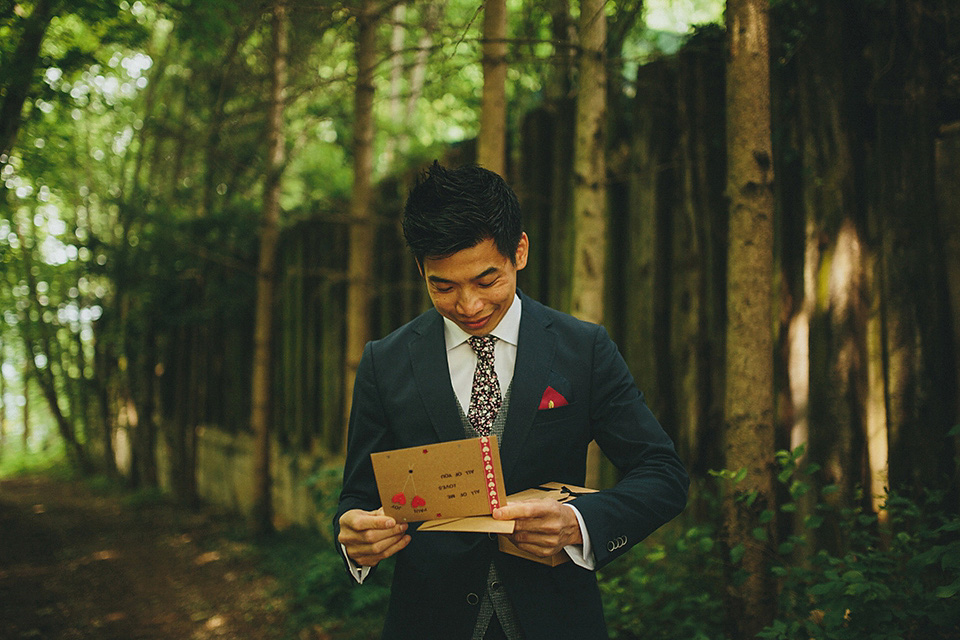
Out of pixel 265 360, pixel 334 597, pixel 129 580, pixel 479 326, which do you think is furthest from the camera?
pixel 265 360

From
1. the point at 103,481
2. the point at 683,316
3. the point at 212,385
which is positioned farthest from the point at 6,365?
A: the point at 683,316

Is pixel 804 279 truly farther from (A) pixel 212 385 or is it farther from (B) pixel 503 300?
(A) pixel 212 385

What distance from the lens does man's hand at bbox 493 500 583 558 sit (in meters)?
1.72

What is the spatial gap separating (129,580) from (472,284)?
653 centimetres

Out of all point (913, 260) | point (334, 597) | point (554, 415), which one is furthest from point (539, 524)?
point (334, 597)

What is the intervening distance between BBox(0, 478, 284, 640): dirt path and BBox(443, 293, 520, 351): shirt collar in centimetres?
395

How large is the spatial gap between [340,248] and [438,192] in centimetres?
→ 607

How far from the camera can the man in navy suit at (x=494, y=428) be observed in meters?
1.88

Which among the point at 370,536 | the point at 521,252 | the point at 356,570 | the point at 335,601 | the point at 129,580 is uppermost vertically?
the point at 521,252

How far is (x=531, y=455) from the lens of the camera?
1.96 m

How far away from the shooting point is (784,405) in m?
3.45

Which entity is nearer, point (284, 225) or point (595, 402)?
point (595, 402)

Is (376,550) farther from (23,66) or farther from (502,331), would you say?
(23,66)

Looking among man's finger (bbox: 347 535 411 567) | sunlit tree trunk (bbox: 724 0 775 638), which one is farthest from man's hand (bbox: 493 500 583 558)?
sunlit tree trunk (bbox: 724 0 775 638)
